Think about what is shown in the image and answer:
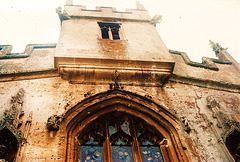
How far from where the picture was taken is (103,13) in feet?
27.5

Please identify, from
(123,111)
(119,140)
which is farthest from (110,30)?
(119,140)

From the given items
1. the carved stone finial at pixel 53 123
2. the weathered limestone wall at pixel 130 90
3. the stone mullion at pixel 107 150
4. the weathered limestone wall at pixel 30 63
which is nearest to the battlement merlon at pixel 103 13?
the weathered limestone wall at pixel 30 63

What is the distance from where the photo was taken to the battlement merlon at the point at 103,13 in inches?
311

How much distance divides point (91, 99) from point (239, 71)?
511 centimetres

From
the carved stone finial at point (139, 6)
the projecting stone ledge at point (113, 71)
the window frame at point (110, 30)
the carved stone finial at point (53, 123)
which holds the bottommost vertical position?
the carved stone finial at point (53, 123)

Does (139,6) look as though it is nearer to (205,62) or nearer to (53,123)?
(205,62)

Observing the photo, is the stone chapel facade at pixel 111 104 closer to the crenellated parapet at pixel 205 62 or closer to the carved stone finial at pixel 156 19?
the crenellated parapet at pixel 205 62

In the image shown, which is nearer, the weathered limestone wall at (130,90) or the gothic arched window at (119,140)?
the weathered limestone wall at (130,90)

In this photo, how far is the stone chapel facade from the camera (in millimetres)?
4250

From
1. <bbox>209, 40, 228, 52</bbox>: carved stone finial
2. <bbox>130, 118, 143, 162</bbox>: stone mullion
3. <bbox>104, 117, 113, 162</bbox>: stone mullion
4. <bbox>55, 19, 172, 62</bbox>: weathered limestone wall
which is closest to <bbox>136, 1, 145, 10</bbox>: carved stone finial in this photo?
<bbox>55, 19, 172, 62</bbox>: weathered limestone wall

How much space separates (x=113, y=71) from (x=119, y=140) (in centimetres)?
167

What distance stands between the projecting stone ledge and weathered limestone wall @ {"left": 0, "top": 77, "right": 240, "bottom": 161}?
188 mm

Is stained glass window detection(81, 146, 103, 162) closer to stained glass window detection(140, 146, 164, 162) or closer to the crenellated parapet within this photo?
stained glass window detection(140, 146, 164, 162)

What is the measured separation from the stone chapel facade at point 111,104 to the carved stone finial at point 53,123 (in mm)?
17
